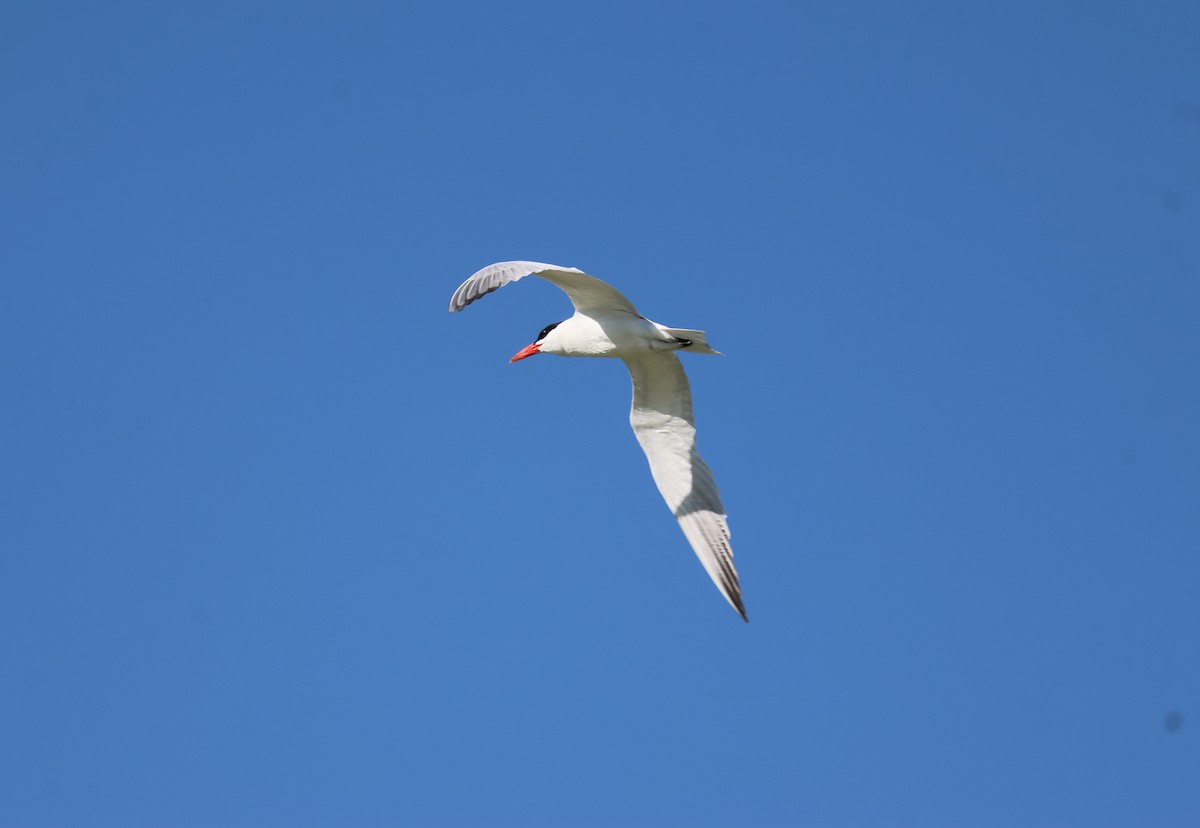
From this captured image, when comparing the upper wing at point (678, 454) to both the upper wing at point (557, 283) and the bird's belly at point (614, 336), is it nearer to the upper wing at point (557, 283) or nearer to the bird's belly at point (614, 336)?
the bird's belly at point (614, 336)

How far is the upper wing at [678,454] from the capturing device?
518 inches

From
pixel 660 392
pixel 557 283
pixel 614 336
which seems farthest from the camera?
pixel 660 392

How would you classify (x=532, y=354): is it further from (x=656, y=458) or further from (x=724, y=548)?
(x=724, y=548)

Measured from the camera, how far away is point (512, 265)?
10.8 meters

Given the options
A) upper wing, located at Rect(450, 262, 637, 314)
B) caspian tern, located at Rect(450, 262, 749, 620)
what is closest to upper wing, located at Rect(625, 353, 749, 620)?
caspian tern, located at Rect(450, 262, 749, 620)

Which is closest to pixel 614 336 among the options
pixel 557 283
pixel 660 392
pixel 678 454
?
pixel 557 283

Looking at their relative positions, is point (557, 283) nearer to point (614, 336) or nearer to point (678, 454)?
point (614, 336)

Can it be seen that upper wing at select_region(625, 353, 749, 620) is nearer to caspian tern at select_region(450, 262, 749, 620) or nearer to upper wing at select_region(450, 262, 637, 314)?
caspian tern at select_region(450, 262, 749, 620)

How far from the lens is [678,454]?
536 inches

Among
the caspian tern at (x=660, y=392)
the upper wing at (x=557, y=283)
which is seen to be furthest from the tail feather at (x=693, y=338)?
the upper wing at (x=557, y=283)

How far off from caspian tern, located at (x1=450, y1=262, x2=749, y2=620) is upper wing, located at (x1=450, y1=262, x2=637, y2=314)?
0.5 inches

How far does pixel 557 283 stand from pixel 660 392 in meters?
2.02

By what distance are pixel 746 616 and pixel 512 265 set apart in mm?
4219

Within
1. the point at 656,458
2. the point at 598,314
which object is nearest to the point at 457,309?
the point at 598,314
